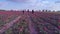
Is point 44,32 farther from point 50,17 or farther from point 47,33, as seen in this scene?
point 50,17

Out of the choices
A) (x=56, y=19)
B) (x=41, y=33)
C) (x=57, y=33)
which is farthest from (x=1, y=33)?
(x=56, y=19)

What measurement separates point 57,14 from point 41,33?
567cm

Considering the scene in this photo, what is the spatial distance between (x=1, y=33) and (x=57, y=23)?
5.80 meters

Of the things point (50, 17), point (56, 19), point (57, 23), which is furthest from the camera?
point (50, 17)

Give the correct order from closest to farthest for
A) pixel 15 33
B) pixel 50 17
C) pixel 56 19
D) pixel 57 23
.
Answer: pixel 15 33
pixel 57 23
pixel 56 19
pixel 50 17

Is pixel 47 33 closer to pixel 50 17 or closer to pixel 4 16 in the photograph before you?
pixel 50 17

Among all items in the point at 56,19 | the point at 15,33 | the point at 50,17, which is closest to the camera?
the point at 15,33

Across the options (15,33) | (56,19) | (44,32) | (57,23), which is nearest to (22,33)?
(15,33)

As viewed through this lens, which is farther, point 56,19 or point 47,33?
point 56,19

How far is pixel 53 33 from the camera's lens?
16.4m

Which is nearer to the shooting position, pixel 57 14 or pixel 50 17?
pixel 57 14

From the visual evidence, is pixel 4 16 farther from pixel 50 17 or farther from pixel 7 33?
pixel 7 33

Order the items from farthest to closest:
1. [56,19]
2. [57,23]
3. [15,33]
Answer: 1. [56,19]
2. [57,23]
3. [15,33]

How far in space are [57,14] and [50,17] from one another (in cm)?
264
